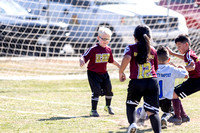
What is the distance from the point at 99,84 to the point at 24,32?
213 inches

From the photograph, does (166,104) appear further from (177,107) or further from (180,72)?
(180,72)

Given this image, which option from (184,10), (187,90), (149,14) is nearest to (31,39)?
(149,14)

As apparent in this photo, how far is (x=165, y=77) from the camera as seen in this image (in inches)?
221

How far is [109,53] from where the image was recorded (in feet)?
21.8

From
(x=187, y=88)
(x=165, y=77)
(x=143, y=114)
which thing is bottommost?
(x=143, y=114)

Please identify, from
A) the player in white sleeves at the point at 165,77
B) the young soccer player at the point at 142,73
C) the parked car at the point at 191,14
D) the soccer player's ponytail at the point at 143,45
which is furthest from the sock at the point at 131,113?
the parked car at the point at 191,14

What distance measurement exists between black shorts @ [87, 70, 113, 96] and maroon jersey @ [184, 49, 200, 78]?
1.32 metres

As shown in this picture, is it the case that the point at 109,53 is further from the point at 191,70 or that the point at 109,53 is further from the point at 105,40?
the point at 191,70

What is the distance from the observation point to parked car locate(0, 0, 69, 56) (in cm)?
1089

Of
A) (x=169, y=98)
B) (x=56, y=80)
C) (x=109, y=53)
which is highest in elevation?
(x=109, y=53)

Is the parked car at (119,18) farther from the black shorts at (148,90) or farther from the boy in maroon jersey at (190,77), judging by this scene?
the black shorts at (148,90)

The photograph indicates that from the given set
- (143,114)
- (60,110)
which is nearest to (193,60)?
(143,114)

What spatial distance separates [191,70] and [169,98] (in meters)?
0.73

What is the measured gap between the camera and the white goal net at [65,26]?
1120cm
